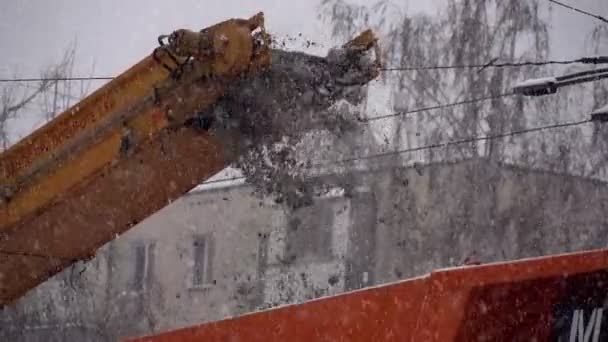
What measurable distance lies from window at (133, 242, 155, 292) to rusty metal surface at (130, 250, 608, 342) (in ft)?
89.0

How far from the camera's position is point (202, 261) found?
29.2m

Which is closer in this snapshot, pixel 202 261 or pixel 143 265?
pixel 202 261

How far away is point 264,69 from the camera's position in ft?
21.0

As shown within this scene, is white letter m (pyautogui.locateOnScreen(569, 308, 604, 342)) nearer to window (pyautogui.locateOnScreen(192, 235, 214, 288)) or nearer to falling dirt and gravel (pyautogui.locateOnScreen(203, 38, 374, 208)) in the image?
falling dirt and gravel (pyautogui.locateOnScreen(203, 38, 374, 208))

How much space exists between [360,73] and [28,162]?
2359 mm

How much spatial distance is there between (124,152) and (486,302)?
11.8ft

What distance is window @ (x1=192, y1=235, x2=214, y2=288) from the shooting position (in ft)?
94.8

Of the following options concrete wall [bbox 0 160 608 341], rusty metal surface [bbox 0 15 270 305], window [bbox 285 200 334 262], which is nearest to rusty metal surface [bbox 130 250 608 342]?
rusty metal surface [bbox 0 15 270 305]

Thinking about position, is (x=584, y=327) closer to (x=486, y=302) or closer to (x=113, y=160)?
(x=486, y=302)

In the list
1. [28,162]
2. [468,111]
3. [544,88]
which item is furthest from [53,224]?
[468,111]

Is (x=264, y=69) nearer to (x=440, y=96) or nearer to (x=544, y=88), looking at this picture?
(x=544, y=88)

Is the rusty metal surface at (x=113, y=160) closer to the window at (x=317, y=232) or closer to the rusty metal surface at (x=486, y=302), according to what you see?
the rusty metal surface at (x=486, y=302)

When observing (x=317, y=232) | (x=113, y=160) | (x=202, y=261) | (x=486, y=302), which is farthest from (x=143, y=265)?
(x=486, y=302)

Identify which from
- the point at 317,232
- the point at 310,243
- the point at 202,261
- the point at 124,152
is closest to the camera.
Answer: the point at 124,152
